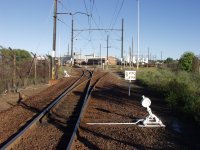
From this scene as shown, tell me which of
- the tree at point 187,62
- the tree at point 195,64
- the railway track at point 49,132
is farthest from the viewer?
the tree at point 187,62

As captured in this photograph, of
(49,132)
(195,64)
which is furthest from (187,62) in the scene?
(49,132)

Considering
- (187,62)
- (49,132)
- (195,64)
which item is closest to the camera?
(49,132)

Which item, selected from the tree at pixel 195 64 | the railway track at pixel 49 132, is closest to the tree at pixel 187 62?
the tree at pixel 195 64

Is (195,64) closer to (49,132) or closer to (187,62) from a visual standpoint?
(187,62)

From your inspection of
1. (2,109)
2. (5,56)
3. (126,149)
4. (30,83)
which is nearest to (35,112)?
(2,109)

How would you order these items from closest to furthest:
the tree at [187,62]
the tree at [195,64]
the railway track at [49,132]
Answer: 1. the railway track at [49,132]
2. the tree at [195,64]
3. the tree at [187,62]

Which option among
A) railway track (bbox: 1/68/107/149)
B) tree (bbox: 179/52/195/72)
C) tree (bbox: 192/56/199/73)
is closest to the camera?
railway track (bbox: 1/68/107/149)

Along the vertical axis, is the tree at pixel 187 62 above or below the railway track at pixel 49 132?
above

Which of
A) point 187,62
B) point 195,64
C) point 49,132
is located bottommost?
point 49,132

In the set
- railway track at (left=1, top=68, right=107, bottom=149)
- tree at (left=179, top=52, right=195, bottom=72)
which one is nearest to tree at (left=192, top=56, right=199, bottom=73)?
tree at (left=179, top=52, right=195, bottom=72)

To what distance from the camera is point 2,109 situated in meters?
17.3

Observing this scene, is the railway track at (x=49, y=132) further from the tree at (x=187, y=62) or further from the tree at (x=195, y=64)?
the tree at (x=187, y=62)

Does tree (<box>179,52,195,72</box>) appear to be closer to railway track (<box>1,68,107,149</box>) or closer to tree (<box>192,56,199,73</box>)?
tree (<box>192,56,199,73</box>)

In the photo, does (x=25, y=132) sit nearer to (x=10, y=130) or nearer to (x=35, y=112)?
(x=10, y=130)
